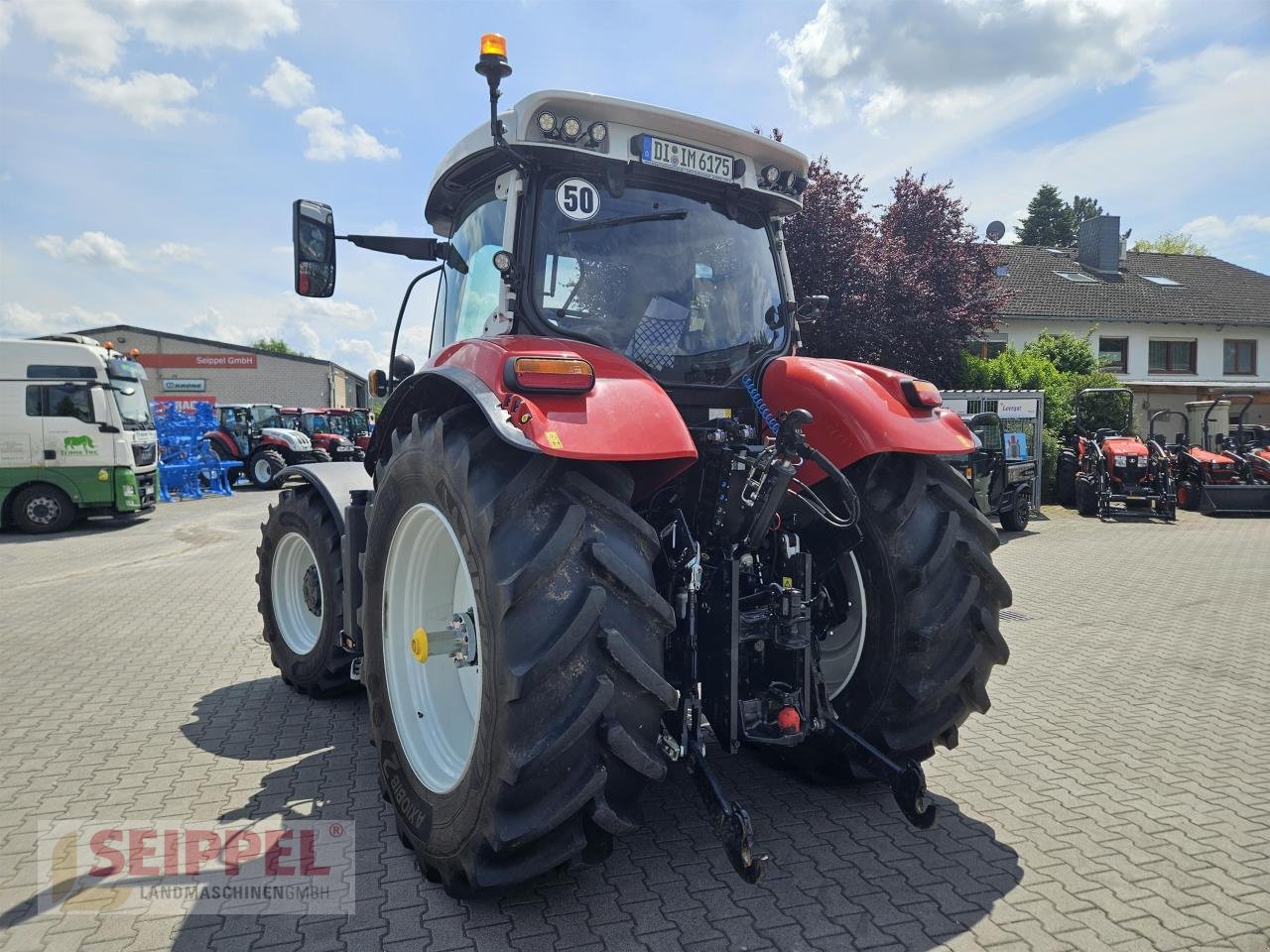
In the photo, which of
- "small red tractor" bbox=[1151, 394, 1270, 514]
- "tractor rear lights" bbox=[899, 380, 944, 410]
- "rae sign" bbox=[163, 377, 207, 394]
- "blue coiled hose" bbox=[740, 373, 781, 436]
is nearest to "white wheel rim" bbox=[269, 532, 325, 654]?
"blue coiled hose" bbox=[740, 373, 781, 436]

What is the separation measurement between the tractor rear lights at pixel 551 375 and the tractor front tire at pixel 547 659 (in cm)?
21

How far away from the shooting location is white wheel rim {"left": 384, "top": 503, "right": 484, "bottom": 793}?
2.98 metres

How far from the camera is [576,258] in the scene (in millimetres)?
3182

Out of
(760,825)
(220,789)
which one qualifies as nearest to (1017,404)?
(760,825)

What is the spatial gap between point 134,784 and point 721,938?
273 centimetres

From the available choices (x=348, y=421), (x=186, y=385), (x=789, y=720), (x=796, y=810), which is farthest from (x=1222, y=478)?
(x=186, y=385)

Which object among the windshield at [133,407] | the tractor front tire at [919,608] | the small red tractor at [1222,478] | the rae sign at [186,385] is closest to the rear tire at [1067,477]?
the small red tractor at [1222,478]

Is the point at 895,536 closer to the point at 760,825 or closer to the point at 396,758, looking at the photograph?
the point at 760,825

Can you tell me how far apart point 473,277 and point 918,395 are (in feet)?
6.28

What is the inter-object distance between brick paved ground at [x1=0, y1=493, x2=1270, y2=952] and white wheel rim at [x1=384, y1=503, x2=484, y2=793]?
0.46 m

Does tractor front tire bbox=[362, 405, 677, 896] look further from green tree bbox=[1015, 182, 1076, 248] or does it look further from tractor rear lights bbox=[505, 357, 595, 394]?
green tree bbox=[1015, 182, 1076, 248]

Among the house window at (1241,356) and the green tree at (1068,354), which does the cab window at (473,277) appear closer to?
the green tree at (1068,354)

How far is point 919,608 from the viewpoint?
9.73ft

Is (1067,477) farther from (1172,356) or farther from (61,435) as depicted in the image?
(61,435)
